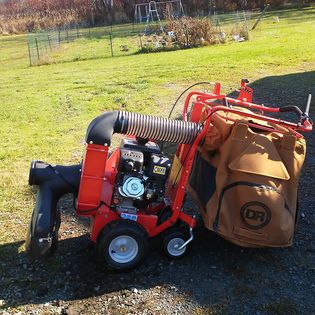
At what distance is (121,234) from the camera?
11.5 feet

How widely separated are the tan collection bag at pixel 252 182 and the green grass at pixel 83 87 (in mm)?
1977

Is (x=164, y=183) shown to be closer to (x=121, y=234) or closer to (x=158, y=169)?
(x=158, y=169)

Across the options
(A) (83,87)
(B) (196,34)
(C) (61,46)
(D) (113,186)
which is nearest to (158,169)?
(D) (113,186)

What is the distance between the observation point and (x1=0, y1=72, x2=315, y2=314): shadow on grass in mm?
3371

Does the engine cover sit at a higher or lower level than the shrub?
lower

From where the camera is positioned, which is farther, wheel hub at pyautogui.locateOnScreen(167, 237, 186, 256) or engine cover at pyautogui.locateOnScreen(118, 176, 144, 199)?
wheel hub at pyautogui.locateOnScreen(167, 237, 186, 256)

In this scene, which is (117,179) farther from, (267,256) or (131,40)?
(131,40)

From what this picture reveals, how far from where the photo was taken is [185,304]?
3.32 m

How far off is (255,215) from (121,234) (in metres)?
1.01

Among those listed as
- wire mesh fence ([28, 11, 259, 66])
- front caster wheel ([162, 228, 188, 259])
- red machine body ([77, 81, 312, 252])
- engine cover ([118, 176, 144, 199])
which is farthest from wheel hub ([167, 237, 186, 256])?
wire mesh fence ([28, 11, 259, 66])

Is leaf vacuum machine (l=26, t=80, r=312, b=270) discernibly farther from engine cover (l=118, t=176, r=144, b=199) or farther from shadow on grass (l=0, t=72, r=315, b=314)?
shadow on grass (l=0, t=72, r=315, b=314)

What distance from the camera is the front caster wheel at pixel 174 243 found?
371 cm

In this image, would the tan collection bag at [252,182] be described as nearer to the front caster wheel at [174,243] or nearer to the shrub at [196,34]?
the front caster wheel at [174,243]

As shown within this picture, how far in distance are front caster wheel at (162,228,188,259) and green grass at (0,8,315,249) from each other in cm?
144
